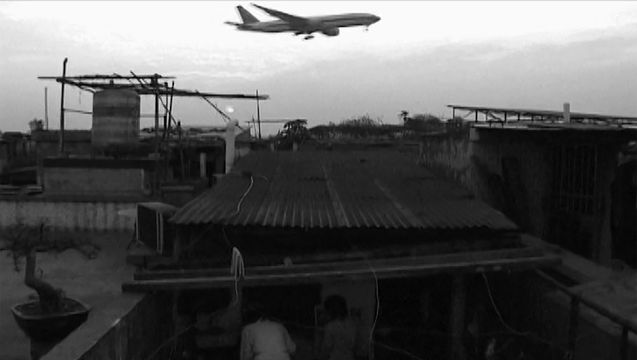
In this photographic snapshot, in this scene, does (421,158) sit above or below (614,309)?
above

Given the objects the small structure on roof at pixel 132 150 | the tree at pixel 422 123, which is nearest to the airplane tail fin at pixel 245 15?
the small structure on roof at pixel 132 150

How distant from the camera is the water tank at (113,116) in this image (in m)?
16.2

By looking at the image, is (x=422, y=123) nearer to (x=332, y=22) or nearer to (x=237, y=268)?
(x=332, y=22)

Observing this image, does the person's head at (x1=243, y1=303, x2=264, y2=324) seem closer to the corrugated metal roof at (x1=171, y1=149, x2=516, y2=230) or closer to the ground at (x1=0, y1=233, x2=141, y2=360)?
the corrugated metal roof at (x1=171, y1=149, x2=516, y2=230)

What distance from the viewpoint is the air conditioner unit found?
8227 millimetres

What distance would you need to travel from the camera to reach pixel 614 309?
17.6ft

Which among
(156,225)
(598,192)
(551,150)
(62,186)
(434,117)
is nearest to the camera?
(156,225)

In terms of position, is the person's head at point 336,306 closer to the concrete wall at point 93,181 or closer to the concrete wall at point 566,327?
the concrete wall at point 566,327

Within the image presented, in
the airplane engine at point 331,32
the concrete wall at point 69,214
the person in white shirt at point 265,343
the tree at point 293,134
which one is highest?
the airplane engine at point 331,32

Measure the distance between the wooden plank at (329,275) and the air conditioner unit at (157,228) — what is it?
233cm

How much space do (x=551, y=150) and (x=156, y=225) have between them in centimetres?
725

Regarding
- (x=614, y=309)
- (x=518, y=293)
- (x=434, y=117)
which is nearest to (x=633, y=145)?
(x=518, y=293)

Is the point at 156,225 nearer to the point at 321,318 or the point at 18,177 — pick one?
the point at 321,318

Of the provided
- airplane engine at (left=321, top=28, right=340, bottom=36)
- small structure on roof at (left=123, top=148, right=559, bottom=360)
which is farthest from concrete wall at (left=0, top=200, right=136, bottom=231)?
airplane engine at (left=321, top=28, right=340, bottom=36)
